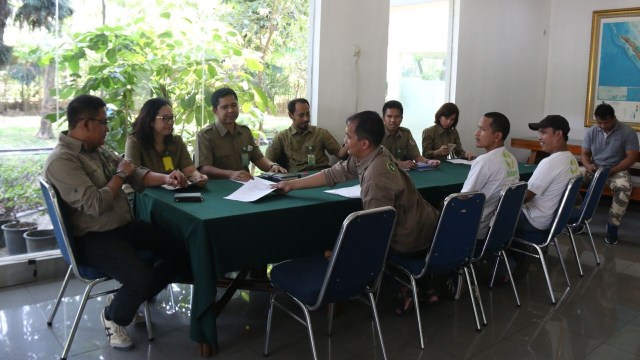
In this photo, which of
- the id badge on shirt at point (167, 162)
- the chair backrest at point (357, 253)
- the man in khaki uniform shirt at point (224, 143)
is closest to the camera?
the chair backrest at point (357, 253)

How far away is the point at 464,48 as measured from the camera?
20.0 ft

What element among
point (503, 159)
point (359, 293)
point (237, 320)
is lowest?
point (237, 320)

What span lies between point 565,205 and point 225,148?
2341 millimetres

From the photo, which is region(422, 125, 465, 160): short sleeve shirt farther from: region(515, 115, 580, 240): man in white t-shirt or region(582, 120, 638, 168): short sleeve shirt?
region(515, 115, 580, 240): man in white t-shirt

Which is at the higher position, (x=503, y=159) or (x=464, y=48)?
(x=464, y=48)

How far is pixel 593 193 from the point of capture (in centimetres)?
387

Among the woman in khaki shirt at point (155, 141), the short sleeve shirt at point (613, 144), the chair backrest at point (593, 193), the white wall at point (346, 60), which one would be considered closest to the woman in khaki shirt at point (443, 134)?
the white wall at point (346, 60)

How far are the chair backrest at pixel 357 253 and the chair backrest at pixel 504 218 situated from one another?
0.92 meters

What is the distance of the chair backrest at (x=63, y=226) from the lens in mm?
2369

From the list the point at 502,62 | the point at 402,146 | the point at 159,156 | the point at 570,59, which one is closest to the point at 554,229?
the point at 402,146

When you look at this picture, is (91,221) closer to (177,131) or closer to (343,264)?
(343,264)

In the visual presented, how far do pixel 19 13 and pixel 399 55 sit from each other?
4391 millimetres

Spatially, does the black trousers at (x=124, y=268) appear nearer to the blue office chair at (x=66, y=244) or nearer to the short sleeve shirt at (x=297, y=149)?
the blue office chair at (x=66, y=244)

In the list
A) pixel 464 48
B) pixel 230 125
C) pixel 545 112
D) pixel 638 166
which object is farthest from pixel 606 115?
pixel 230 125
